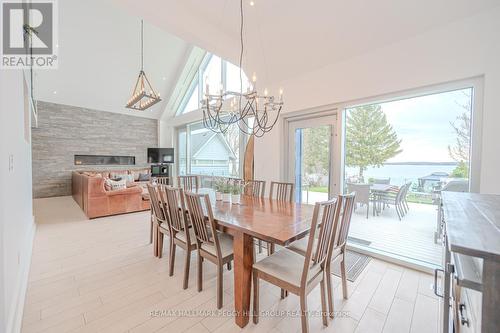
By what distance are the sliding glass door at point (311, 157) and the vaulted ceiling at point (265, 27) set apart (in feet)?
2.93

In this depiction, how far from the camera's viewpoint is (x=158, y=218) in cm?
266

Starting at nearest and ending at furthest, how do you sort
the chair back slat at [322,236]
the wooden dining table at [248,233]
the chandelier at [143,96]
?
the chair back slat at [322,236] < the wooden dining table at [248,233] < the chandelier at [143,96]

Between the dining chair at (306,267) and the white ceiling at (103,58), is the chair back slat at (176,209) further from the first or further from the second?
the white ceiling at (103,58)

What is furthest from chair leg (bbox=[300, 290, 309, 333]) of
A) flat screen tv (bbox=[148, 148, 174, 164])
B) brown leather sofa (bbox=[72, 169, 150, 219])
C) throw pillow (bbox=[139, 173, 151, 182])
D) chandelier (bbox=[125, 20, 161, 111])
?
flat screen tv (bbox=[148, 148, 174, 164])

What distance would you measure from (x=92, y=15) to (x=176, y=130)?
12.6 ft

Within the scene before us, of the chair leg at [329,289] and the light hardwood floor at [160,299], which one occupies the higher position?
the chair leg at [329,289]

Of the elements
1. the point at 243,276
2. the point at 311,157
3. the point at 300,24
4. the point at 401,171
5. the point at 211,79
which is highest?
the point at 211,79

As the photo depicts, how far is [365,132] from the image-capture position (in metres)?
3.14

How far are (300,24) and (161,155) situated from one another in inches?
257

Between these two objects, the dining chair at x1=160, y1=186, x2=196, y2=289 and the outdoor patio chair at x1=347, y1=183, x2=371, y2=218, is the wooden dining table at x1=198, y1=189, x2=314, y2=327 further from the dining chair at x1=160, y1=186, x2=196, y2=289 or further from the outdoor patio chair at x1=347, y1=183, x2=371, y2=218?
the outdoor patio chair at x1=347, y1=183, x2=371, y2=218

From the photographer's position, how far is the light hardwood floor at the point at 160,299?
5.40ft

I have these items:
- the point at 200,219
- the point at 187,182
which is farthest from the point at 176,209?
the point at 187,182

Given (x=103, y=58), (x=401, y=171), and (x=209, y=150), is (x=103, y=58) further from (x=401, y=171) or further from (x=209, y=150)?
(x=401, y=171)

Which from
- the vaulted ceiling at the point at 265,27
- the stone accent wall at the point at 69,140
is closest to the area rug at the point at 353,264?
the vaulted ceiling at the point at 265,27
